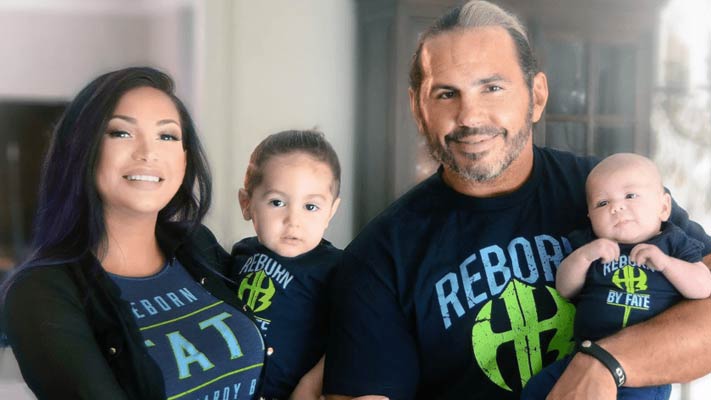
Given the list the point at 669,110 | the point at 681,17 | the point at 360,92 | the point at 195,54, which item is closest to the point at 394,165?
the point at 360,92

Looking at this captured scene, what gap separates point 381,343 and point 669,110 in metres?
2.10

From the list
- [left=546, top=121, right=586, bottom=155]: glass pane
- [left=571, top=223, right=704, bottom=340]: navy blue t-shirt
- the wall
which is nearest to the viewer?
[left=571, top=223, right=704, bottom=340]: navy blue t-shirt

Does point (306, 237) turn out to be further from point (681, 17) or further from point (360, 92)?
point (681, 17)

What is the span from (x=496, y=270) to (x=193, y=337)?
48cm

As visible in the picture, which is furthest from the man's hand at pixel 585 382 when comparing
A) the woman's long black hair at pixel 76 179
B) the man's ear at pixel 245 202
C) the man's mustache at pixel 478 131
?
the woman's long black hair at pixel 76 179

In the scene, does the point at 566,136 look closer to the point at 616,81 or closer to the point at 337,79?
the point at 616,81

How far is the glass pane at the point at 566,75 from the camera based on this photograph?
2.78m

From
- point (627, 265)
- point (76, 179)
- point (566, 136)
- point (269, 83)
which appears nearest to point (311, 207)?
point (76, 179)

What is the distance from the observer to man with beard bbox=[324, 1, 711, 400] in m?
1.19

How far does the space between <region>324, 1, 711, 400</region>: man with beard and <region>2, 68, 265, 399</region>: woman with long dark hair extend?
8.2 inches

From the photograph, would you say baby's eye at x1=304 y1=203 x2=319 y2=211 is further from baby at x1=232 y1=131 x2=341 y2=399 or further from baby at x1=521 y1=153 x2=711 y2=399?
baby at x1=521 y1=153 x2=711 y2=399

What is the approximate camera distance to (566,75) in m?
2.80

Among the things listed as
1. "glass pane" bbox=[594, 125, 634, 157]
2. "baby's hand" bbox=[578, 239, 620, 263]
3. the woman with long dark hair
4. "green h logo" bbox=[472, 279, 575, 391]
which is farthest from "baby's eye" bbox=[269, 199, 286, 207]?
"glass pane" bbox=[594, 125, 634, 157]

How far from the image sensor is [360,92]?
2.71 metres
